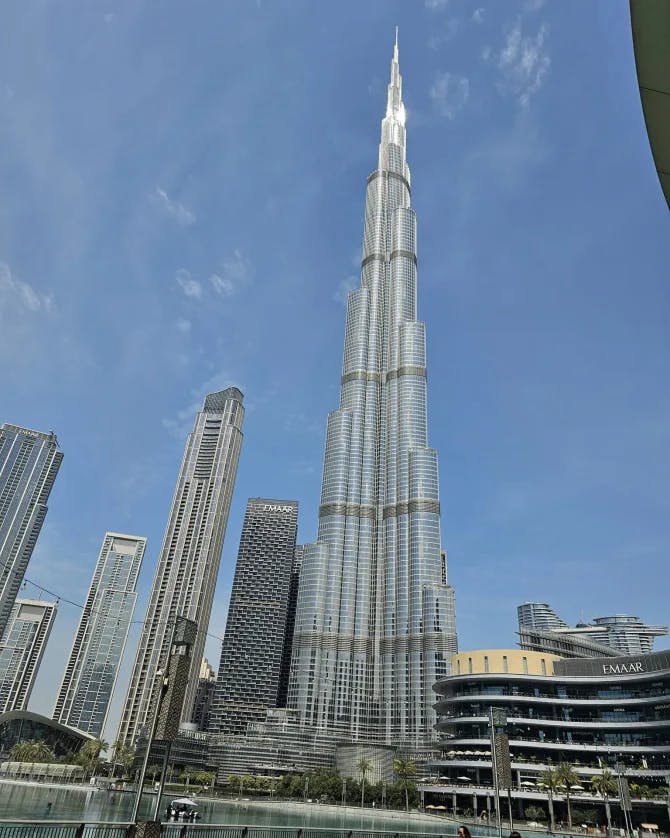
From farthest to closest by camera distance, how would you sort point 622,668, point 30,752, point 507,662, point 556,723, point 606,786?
point 30,752
point 507,662
point 622,668
point 556,723
point 606,786

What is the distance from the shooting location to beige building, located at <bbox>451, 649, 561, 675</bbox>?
105438mm

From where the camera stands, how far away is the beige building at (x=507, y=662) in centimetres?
10544

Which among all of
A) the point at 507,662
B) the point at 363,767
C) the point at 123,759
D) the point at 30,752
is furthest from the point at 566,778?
the point at 30,752

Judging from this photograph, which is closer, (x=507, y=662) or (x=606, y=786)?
(x=606, y=786)

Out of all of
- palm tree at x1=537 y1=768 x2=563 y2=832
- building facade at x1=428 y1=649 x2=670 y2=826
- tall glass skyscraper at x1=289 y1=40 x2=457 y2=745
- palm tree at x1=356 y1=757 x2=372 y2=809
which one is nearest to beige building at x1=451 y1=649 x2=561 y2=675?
building facade at x1=428 y1=649 x2=670 y2=826

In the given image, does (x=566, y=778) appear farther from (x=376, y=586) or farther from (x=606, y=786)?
(x=376, y=586)

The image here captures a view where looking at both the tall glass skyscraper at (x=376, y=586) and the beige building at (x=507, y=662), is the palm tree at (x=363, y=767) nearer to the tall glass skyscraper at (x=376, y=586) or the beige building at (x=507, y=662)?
the tall glass skyscraper at (x=376, y=586)

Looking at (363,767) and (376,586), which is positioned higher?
(376,586)

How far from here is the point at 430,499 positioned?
173125 millimetres

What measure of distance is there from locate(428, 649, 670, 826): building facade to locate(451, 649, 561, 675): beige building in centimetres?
18

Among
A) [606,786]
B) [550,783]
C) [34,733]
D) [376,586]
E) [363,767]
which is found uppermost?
[376,586]

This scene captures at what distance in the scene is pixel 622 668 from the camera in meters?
100

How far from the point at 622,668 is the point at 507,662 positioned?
1946 centimetres

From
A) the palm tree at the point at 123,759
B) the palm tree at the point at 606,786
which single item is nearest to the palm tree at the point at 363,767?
the palm tree at the point at 606,786
